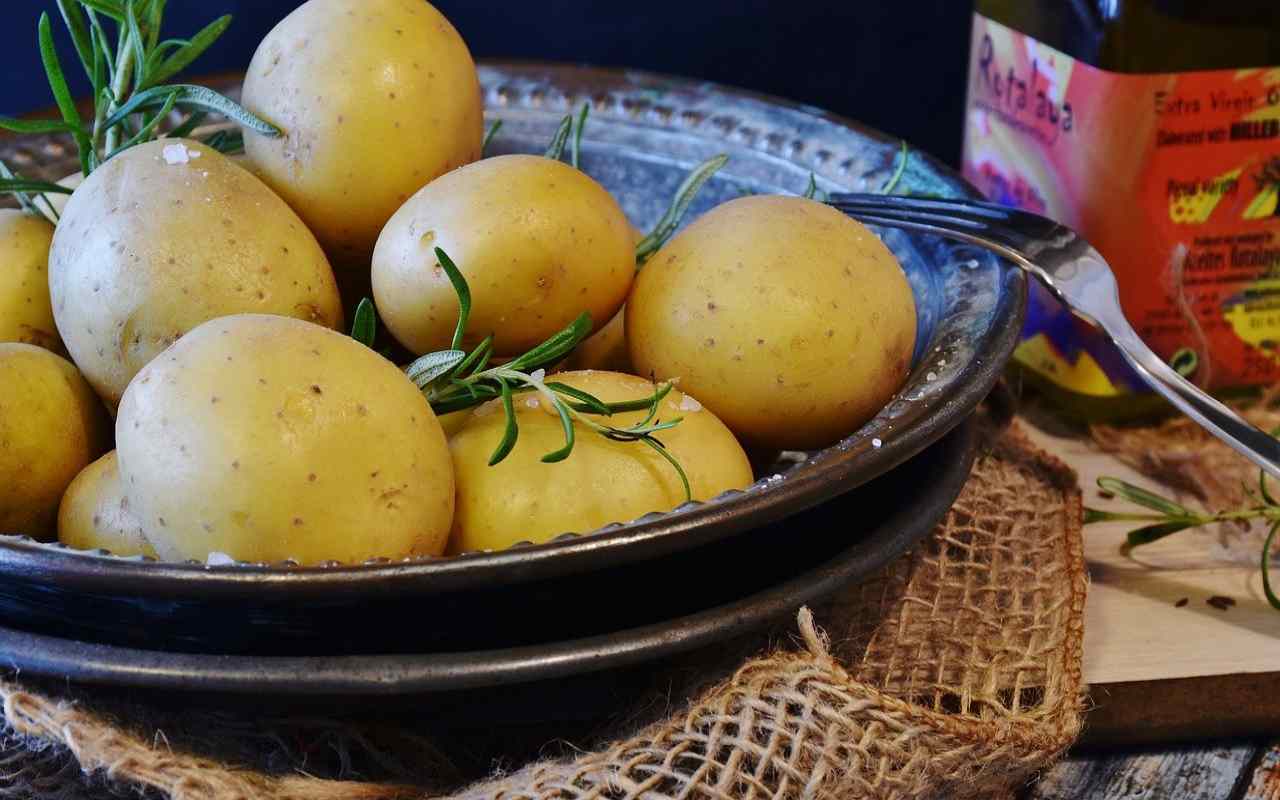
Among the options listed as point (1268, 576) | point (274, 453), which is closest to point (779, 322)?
point (274, 453)

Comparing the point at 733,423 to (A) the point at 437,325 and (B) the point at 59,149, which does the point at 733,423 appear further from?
(B) the point at 59,149

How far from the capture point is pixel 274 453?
0.46m

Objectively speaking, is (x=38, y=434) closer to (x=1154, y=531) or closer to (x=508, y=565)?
(x=508, y=565)

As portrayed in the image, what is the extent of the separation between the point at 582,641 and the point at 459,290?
14 cm

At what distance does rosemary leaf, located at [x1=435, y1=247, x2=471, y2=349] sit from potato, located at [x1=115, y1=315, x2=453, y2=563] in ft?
0.13

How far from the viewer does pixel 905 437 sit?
51 centimetres

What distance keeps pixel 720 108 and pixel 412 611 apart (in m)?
0.51

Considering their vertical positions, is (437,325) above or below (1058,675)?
above

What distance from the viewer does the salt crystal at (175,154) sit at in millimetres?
566

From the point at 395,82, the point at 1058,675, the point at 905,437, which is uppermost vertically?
the point at 395,82

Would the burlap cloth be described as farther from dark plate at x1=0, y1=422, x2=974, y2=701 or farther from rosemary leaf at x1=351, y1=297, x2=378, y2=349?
rosemary leaf at x1=351, y1=297, x2=378, y2=349

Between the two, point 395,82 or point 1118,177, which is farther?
point 1118,177

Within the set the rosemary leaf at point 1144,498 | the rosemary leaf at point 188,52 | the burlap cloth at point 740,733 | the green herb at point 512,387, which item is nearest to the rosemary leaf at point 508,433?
the green herb at point 512,387

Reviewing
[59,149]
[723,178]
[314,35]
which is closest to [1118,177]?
[723,178]
